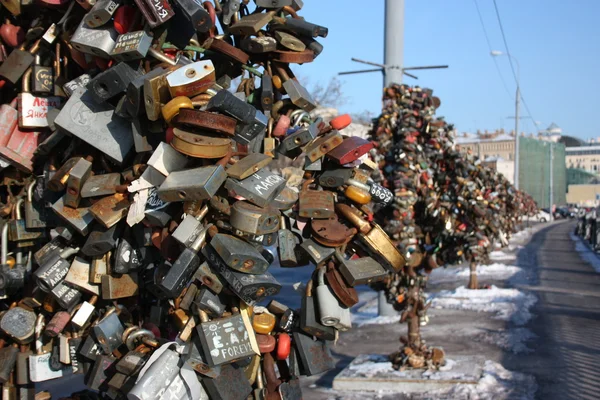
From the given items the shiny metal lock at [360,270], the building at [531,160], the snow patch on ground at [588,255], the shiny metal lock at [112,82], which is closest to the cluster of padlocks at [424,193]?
the shiny metal lock at [360,270]

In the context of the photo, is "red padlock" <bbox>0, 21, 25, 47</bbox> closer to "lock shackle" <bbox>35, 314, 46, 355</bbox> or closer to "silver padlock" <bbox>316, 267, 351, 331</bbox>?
"lock shackle" <bbox>35, 314, 46, 355</bbox>

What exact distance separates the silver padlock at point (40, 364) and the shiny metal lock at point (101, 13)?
1.12 metres

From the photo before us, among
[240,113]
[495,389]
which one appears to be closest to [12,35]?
[240,113]

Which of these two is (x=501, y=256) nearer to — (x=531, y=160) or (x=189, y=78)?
(x=189, y=78)

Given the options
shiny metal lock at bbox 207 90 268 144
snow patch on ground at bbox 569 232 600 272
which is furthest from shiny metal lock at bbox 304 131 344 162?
snow patch on ground at bbox 569 232 600 272

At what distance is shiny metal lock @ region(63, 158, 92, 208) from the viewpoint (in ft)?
6.74

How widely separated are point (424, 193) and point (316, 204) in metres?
5.20

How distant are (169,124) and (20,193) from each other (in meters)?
1.01

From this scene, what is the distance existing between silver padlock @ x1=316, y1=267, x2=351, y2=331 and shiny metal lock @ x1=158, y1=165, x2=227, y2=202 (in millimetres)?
519

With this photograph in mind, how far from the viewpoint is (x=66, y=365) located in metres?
2.34

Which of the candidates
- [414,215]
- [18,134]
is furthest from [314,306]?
[414,215]

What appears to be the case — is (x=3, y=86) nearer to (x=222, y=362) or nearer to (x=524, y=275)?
(x=222, y=362)

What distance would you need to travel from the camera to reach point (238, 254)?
1.75 m

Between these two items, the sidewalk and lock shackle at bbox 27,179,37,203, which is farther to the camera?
the sidewalk
